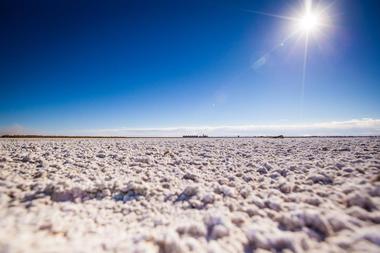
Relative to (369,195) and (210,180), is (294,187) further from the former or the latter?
(210,180)

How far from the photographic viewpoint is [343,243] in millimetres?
2119

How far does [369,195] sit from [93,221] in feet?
13.8

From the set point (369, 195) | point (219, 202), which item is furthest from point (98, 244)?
point (369, 195)

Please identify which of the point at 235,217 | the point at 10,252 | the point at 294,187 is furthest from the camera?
the point at 294,187

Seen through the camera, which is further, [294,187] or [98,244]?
[294,187]

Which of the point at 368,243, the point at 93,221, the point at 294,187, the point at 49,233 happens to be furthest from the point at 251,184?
the point at 49,233

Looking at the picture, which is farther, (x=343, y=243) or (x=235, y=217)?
(x=235, y=217)

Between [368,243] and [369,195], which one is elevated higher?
[369,195]

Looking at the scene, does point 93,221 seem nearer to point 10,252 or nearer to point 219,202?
point 10,252

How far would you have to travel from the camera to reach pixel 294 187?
3.76 m

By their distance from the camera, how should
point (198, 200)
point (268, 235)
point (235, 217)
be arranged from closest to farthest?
1. point (268, 235)
2. point (235, 217)
3. point (198, 200)

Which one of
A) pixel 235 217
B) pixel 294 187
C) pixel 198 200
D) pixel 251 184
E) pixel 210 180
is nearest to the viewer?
pixel 235 217

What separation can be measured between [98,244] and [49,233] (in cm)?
71

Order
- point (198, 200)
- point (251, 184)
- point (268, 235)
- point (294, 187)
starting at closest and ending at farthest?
point (268, 235), point (198, 200), point (294, 187), point (251, 184)
